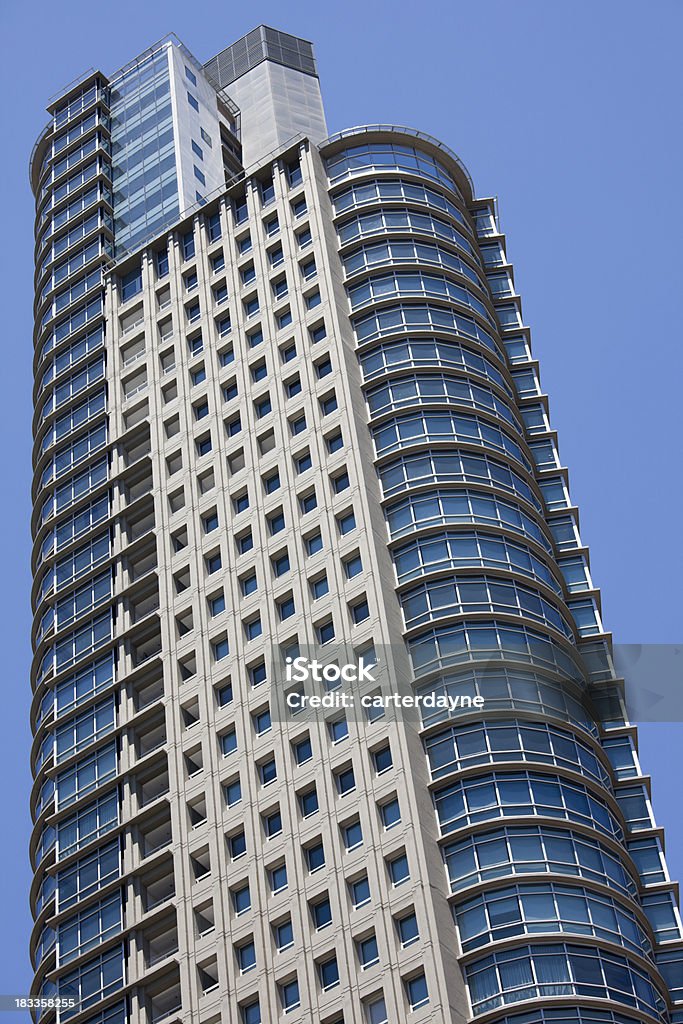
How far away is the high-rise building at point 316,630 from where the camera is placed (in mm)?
53719

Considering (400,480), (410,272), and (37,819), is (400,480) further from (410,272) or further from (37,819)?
(37,819)

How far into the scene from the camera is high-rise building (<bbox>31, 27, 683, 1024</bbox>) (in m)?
53.7

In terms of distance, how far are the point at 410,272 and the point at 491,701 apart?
990 inches

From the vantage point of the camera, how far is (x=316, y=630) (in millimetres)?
62156

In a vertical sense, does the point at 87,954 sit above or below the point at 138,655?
below

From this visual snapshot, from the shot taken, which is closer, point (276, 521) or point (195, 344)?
point (276, 521)

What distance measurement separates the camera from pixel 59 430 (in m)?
82.1

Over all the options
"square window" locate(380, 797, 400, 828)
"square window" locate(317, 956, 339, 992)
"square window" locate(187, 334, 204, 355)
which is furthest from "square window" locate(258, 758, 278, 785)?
"square window" locate(187, 334, 204, 355)

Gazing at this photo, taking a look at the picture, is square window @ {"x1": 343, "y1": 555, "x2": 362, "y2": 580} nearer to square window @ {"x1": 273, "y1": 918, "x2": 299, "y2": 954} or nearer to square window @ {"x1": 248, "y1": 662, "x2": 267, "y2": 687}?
square window @ {"x1": 248, "y1": 662, "x2": 267, "y2": 687}

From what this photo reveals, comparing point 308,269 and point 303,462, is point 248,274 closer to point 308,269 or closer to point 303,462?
point 308,269

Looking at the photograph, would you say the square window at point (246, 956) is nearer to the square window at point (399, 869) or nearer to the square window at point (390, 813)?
the square window at point (399, 869)

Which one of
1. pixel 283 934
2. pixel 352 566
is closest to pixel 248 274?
pixel 352 566

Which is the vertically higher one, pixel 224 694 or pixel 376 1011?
pixel 224 694

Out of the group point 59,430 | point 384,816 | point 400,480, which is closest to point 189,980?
point 384,816
